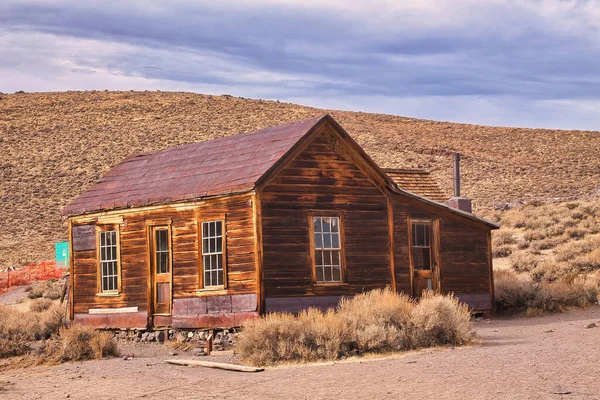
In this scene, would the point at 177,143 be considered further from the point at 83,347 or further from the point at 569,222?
the point at 83,347

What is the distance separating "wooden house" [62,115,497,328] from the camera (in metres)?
17.4

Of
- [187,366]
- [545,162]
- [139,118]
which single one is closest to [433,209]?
[187,366]

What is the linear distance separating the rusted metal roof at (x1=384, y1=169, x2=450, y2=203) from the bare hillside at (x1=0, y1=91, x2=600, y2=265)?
23015 millimetres

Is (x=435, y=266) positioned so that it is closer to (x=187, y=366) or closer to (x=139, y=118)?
(x=187, y=366)

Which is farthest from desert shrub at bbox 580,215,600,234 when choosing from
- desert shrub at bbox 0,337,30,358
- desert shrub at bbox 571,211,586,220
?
desert shrub at bbox 0,337,30,358

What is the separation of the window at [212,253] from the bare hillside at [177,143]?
28.4 m

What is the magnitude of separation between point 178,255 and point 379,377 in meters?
8.25

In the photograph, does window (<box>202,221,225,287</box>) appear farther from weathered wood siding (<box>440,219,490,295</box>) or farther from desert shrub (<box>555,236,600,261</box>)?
desert shrub (<box>555,236,600,261</box>)

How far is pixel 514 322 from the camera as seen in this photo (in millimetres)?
19516

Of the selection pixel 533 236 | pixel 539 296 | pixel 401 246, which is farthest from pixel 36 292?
pixel 539 296

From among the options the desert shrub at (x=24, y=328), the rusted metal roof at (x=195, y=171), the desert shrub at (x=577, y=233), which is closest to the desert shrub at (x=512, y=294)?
the rusted metal roof at (x=195, y=171)

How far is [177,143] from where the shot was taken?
205ft

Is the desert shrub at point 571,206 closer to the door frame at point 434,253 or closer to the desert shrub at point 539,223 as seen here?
the desert shrub at point 539,223

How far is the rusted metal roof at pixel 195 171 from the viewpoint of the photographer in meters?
18.0
